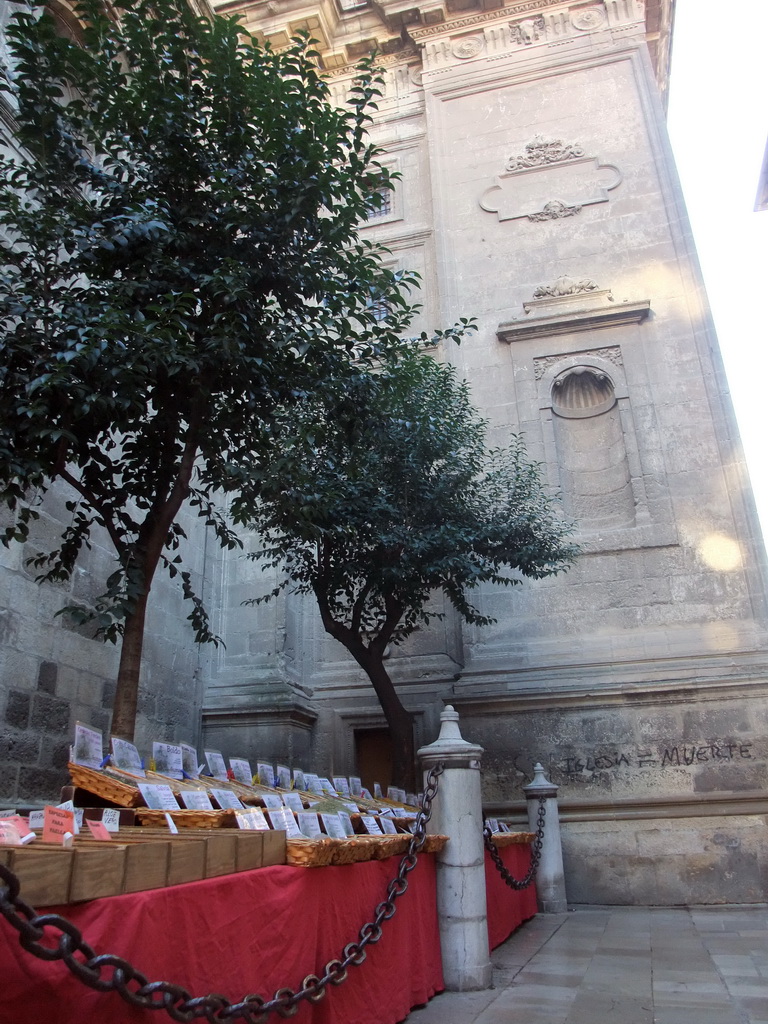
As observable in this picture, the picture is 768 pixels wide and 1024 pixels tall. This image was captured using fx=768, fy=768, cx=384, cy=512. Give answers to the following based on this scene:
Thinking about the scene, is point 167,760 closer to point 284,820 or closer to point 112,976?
point 284,820

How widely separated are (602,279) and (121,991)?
11959 mm

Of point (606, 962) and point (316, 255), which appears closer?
point (606, 962)

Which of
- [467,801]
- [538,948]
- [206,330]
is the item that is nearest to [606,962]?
[538,948]

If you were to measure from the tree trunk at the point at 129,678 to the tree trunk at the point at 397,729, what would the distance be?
143 inches

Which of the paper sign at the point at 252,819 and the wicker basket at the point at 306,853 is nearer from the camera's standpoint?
the wicker basket at the point at 306,853

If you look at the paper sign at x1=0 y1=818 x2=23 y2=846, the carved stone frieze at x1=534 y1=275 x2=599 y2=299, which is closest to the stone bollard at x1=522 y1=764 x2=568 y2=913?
the paper sign at x1=0 y1=818 x2=23 y2=846

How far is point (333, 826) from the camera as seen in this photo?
4.00m

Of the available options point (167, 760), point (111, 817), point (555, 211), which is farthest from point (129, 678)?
point (555, 211)

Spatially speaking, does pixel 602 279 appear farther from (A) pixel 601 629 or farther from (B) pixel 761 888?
(B) pixel 761 888

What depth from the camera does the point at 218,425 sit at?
5.64m

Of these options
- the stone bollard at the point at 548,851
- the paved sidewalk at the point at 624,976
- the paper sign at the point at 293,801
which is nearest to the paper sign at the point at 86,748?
the paper sign at the point at 293,801

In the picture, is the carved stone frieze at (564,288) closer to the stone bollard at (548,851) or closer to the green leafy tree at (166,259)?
the green leafy tree at (166,259)

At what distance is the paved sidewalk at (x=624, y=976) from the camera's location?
4.04 metres

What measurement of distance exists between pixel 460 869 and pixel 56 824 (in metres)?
2.91
